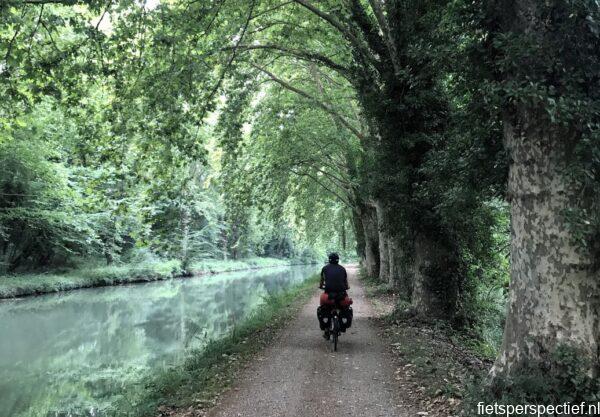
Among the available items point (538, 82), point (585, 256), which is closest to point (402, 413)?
point (585, 256)

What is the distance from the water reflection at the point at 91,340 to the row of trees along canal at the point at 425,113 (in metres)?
3.85

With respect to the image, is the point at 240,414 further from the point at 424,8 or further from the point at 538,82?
the point at 424,8

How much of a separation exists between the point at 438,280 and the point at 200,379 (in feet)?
19.9

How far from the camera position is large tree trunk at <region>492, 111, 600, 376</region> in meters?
4.85

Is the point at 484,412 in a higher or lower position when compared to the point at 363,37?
lower

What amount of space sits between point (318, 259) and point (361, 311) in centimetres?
7753

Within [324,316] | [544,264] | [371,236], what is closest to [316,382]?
[324,316]

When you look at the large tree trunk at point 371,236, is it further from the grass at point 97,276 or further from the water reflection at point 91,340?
the grass at point 97,276

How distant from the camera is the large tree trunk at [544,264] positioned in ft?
15.9

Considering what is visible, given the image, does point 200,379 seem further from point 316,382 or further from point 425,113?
point 425,113

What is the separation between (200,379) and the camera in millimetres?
7582

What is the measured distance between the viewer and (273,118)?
18578 mm

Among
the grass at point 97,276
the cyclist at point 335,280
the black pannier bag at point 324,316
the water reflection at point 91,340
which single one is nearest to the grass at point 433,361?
the black pannier bag at point 324,316

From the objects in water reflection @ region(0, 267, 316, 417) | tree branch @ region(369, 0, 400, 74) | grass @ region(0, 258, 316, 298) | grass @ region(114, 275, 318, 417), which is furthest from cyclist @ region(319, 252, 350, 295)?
grass @ region(0, 258, 316, 298)
